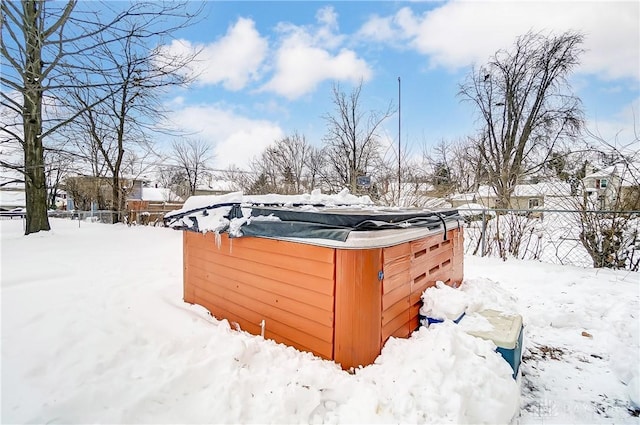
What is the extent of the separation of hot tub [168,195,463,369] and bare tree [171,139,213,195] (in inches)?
861

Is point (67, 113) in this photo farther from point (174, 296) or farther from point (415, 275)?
point (415, 275)

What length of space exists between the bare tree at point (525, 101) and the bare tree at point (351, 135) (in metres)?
4.93

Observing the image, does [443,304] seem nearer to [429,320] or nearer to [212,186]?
[429,320]

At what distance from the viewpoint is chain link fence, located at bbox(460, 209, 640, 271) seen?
4.44 metres

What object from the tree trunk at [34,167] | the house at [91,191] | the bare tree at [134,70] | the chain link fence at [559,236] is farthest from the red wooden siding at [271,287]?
the house at [91,191]

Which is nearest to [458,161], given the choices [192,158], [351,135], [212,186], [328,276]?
[351,135]

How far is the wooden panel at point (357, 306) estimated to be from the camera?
1700 millimetres

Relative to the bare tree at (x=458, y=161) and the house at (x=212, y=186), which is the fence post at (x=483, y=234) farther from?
the house at (x=212, y=186)

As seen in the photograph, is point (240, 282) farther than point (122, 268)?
No

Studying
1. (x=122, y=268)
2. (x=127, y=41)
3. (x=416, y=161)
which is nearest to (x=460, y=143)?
(x=416, y=161)

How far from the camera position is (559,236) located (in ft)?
16.4

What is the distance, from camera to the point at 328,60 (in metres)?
9.27

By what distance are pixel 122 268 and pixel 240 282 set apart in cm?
273

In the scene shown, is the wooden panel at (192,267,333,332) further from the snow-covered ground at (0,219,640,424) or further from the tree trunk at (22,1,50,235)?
the tree trunk at (22,1,50,235)
